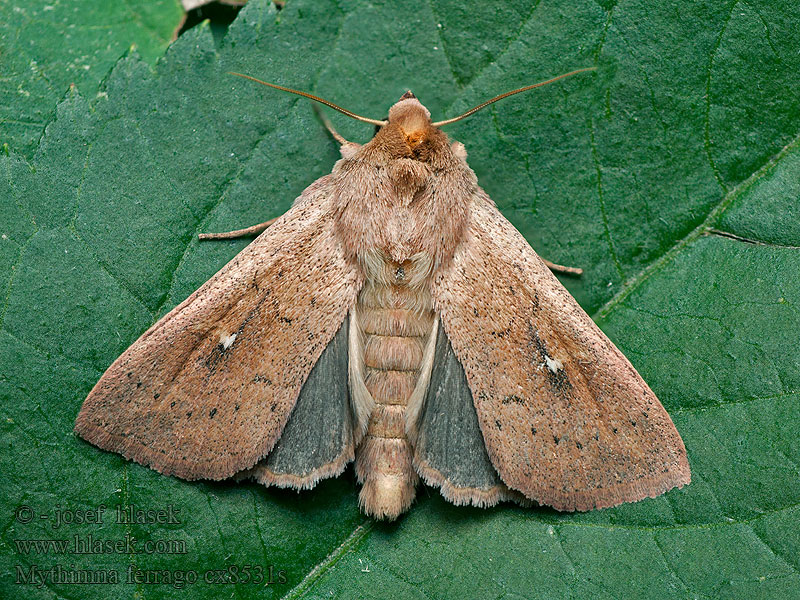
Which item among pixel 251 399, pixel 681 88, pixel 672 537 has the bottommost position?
pixel 672 537

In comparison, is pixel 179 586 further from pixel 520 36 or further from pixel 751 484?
pixel 520 36

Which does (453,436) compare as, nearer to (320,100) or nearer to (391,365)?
(391,365)

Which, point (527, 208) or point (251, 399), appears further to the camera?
point (527, 208)

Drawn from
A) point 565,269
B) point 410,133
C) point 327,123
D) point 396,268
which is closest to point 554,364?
point 565,269

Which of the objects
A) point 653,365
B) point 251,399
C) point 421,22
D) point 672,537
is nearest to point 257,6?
point 421,22

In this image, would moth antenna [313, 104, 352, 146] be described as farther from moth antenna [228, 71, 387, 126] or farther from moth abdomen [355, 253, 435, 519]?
moth abdomen [355, 253, 435, 519]

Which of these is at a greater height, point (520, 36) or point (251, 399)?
point (520, 36)

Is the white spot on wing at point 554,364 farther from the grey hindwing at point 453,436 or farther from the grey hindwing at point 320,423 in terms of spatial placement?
the grey hindwing at point 320,423
